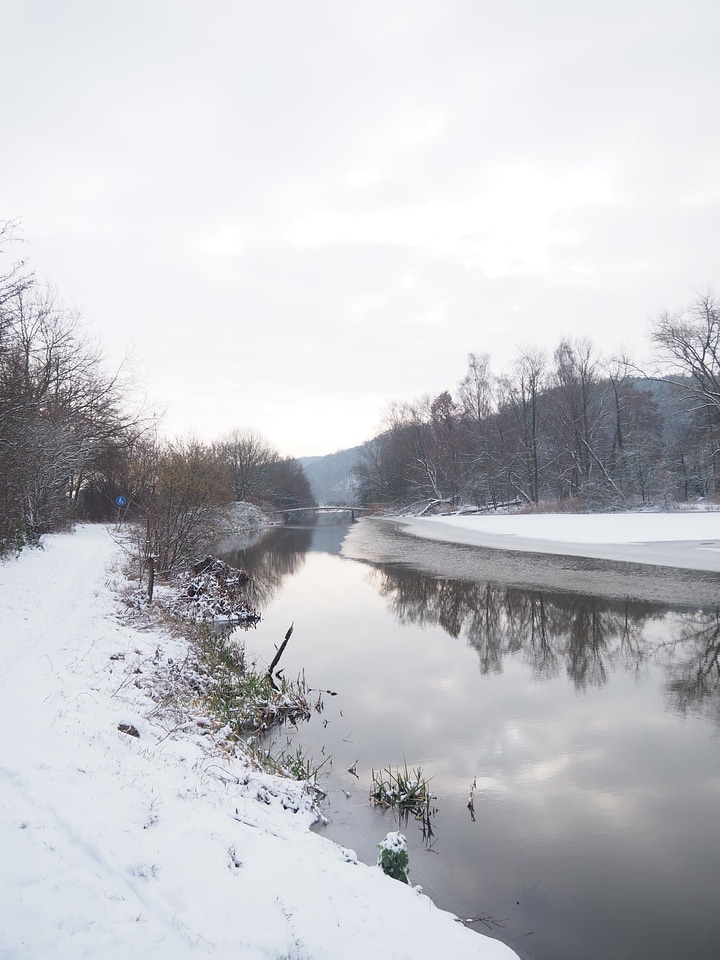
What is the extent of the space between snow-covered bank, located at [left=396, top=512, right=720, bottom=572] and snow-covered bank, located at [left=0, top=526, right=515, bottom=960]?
49.9 ft

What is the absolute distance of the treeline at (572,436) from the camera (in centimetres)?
3597

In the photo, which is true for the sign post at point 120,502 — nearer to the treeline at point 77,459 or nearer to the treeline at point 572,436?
the treeline at point 77,459

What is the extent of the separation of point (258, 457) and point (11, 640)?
7068 centimetres

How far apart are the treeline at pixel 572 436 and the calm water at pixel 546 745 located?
26007mm

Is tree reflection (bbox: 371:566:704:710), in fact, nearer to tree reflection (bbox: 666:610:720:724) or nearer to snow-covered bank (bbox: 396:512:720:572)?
tree reflection (bbox: 666:610:720:724)

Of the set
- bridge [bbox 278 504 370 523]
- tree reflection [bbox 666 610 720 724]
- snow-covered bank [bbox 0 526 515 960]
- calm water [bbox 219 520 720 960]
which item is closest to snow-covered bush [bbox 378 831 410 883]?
snow-covered bank [bbox 0 526 515 960]

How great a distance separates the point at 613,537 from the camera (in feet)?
78.1

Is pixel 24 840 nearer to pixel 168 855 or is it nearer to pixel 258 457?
pixel 168 855

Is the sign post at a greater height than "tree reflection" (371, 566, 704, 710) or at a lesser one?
greater

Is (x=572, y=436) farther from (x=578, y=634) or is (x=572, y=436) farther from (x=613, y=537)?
(x=578, y=634)

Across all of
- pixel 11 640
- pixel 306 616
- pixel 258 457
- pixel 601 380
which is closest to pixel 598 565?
pixel 306 616

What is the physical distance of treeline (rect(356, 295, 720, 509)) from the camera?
35969mm

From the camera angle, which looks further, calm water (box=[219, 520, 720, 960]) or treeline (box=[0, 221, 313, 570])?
treeline (box=[0, 221, 313, 570])

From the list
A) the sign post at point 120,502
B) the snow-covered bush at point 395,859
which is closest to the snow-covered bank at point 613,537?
the snow-covered bush at point 395,859
